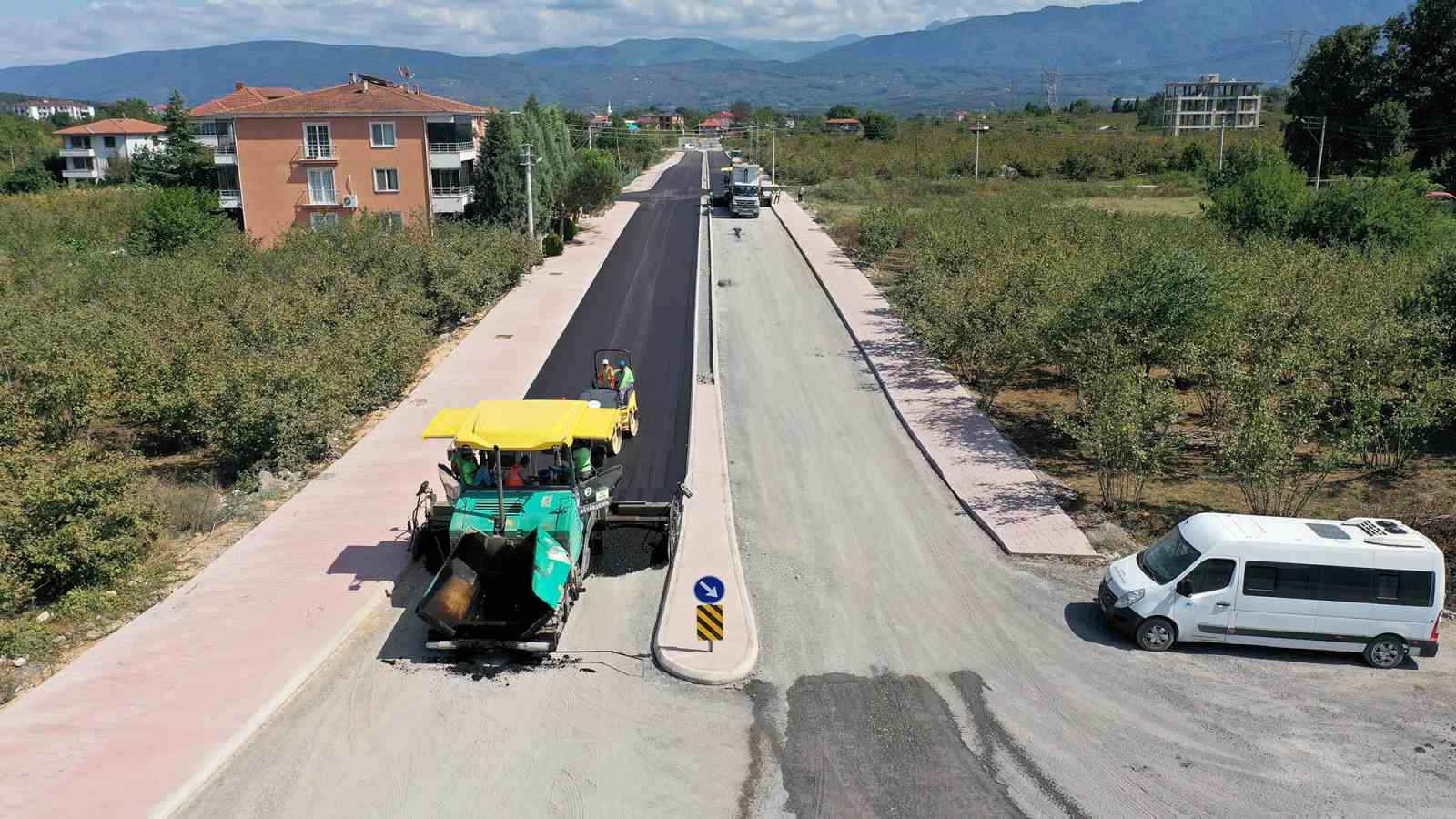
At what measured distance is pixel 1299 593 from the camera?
12.3m

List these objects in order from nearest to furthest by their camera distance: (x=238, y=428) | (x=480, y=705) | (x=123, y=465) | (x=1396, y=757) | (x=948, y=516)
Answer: (x=1396, y=757)
(x=480, y=705)
(x=123, y=465)
(x=948, y=516)
(x=238, y=428)

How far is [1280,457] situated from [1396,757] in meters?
5.18

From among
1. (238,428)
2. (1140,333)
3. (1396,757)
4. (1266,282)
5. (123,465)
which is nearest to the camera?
(1396,757)

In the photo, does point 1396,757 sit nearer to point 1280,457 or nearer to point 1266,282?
point 1280,457

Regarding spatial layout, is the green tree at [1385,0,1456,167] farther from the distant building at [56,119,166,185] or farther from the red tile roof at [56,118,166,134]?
the red tile roof at [56,118,166,134]

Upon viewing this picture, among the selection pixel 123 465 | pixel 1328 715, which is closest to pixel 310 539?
pixel 123 465

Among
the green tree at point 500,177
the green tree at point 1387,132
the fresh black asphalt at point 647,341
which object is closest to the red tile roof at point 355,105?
the green tree at point 500,177

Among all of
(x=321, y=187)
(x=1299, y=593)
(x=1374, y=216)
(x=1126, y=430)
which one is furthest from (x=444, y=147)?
(x=1299, y=593)

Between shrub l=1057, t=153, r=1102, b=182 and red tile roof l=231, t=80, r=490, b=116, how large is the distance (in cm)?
5312

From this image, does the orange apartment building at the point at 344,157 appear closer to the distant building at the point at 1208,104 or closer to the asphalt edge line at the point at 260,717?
the asphalt edge line at the point at 260,717

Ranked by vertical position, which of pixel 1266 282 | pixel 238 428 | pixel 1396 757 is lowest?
pixel 1396 757

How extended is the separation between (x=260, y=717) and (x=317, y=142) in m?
42.3

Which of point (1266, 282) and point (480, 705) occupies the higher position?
point (1266, 282)

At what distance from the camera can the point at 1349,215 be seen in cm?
3656
